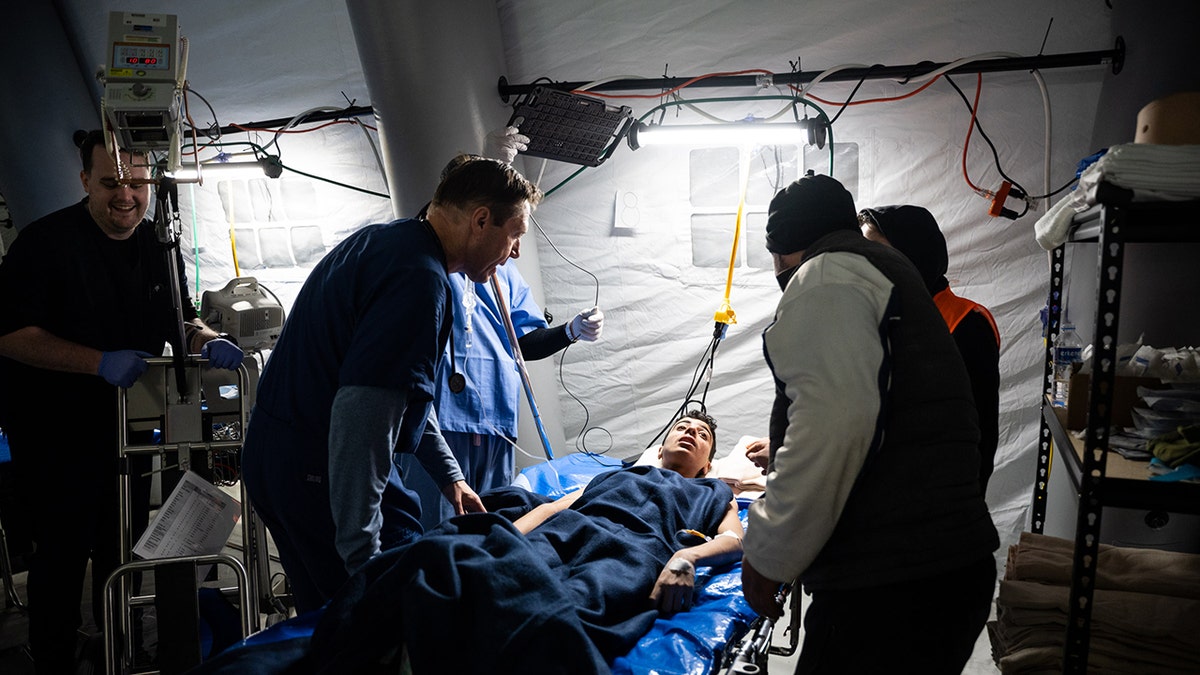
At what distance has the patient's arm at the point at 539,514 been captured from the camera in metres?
2.22

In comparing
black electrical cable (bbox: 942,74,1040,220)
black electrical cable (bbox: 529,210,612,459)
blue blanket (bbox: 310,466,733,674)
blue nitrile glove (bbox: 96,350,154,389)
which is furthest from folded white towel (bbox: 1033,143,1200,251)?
black electrical cable (bbox: 529,210,612,459)

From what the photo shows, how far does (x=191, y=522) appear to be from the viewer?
2105 mm

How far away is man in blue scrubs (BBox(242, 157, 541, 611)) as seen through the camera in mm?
1524

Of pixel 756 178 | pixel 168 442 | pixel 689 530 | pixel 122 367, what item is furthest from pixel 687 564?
pixel 756 178

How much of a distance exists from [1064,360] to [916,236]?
0.51 meters

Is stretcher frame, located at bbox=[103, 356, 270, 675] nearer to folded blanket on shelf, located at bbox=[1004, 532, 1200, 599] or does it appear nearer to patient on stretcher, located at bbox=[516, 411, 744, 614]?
patient on stretcher, located at bbox=[516, 411, 744, 614]

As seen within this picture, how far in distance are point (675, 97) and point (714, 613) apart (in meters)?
2.17

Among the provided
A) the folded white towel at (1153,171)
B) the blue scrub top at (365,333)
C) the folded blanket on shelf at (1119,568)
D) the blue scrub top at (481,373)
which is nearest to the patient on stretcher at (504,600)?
the blue scrub top at (365,333)

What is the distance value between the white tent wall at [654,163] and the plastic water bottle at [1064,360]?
102cm

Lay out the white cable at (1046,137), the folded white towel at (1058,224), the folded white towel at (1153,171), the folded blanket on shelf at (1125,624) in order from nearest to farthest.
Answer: the folded white towel at (1153,171) → the folded blanket on shelf at (1125,624) → the folded white towel at (1058,224) → the white cable at (1046,137)

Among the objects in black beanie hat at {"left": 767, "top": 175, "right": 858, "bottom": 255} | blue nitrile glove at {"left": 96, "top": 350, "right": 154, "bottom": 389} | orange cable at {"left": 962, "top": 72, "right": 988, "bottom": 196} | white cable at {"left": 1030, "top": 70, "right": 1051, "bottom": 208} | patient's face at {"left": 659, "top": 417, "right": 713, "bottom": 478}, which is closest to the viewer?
black beanie hat at {"left": 767, "top": 175, "right": 858, "bottom": 255}

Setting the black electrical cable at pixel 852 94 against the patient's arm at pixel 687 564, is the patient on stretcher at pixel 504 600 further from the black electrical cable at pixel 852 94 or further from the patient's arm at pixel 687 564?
the black electrical cable at pixel 852 94

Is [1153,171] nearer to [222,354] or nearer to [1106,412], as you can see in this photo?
[1106,412]

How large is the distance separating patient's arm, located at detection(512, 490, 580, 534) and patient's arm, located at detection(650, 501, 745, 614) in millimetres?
420
